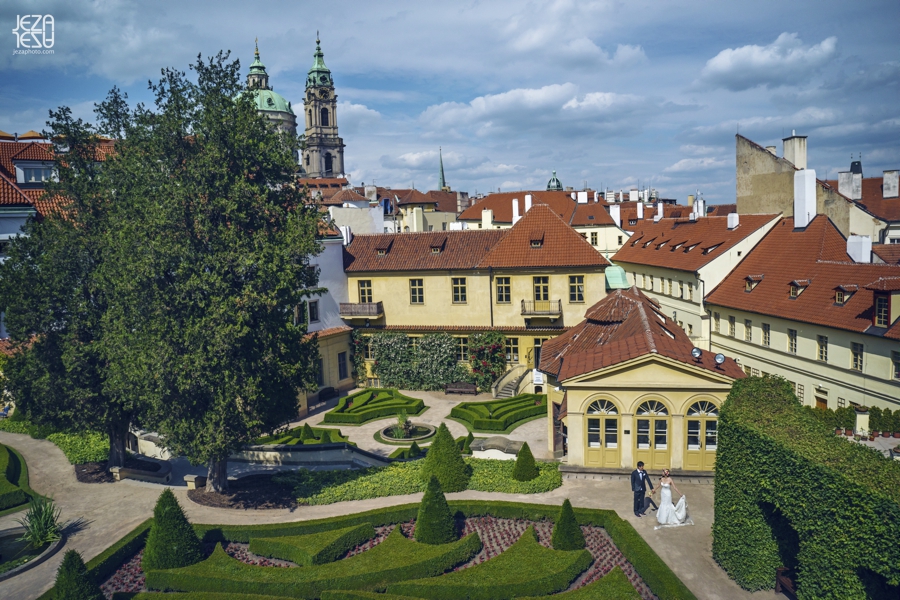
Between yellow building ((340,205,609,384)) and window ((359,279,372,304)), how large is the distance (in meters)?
0.07

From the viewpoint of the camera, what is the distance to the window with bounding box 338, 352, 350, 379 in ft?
143

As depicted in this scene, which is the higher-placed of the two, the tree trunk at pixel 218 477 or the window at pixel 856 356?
the window at pixel 856 356

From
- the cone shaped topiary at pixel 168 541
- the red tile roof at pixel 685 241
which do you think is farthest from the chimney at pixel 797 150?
the cone shaped topiary at pixel 168 541

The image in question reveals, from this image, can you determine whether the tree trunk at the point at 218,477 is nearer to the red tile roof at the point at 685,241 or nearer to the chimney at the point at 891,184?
the red tile roof at the point at 685,241

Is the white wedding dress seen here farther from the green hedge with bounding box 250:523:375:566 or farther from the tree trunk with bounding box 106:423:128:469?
the tree trunk with bounding box 106:423:128:469

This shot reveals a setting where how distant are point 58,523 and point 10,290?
339 inches

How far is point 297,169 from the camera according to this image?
2389 centimetres

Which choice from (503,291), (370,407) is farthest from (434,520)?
(503,291)

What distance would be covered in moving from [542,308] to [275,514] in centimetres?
2422

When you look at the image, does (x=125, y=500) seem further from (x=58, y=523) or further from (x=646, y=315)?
(x=646, y=315)

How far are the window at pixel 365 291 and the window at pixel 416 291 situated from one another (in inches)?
121

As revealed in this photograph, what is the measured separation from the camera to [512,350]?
1683 inches

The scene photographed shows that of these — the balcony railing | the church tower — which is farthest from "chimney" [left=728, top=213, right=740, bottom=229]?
the church tower

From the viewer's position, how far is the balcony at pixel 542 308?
136 feet
